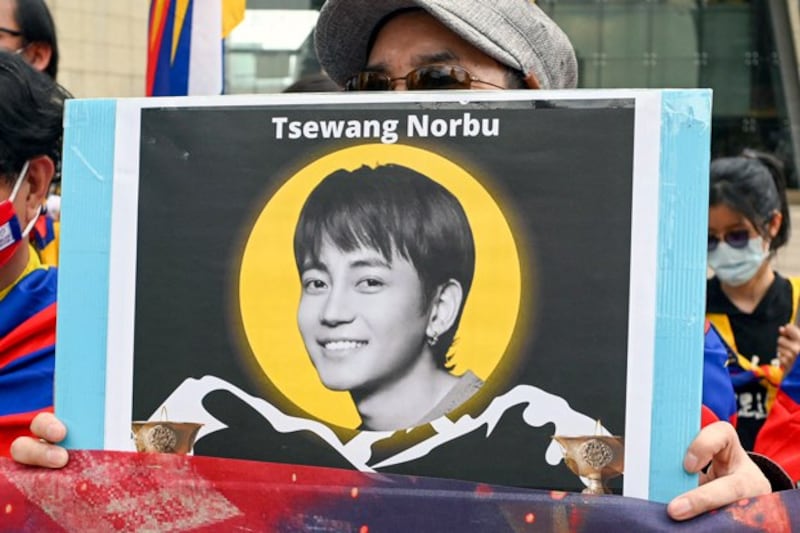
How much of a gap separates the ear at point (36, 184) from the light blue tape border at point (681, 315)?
1167 mm

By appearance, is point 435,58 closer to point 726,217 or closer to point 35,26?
point 35,26

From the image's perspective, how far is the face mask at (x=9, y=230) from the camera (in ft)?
6.45

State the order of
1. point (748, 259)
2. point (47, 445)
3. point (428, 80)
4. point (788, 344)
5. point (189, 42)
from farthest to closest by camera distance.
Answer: point (748, 259), point (788, 344), point (189, 42), point (428, 80), point (47, 445)

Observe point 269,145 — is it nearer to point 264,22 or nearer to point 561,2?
point 264,22

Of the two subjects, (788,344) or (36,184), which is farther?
(788,344)

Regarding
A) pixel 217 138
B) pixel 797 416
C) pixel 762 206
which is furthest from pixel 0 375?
pixel 762 206

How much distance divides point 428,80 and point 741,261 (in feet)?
9.84

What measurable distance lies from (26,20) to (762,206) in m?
2.74

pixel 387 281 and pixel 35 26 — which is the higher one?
pixel 35 26

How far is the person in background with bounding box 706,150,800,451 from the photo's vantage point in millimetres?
4391

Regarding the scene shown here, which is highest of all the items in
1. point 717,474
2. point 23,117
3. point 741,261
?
point 741,261

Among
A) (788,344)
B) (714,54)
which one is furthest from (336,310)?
(714,54)

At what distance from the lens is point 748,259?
4.51 meters

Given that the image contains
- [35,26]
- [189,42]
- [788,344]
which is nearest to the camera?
[35,26]
